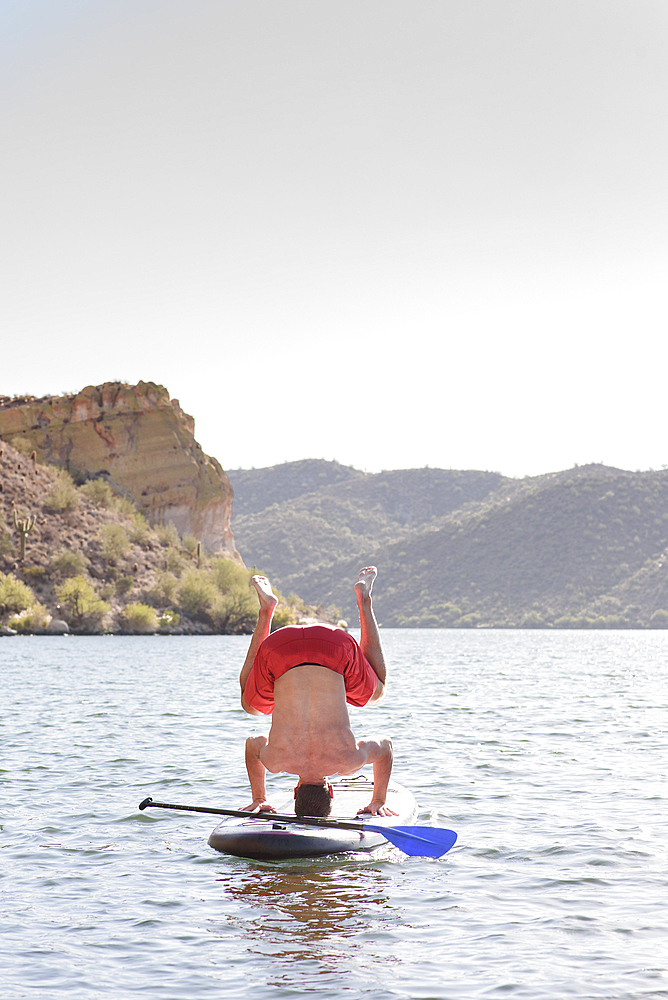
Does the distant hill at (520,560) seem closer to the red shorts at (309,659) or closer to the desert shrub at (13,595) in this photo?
the desert shrub at (13,595)

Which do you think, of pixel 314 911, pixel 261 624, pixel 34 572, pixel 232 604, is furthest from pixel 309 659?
pixel 232 604

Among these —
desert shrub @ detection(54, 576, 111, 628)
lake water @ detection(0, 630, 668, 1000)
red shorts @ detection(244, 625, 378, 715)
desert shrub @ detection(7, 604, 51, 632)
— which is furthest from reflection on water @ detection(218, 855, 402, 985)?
desert shrub @ detection(54, 576, 111, 628)

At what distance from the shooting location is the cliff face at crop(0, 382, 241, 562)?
95.1 metres

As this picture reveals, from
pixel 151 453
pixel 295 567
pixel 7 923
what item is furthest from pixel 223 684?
pixel 295 567

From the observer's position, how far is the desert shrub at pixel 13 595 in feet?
222

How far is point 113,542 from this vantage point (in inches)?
3322

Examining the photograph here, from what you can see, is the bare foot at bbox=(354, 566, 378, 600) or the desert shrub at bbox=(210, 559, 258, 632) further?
the desert shrub at bbox=(210, 559, 258, 632)

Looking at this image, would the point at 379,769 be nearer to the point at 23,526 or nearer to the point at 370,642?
the point at 370,642

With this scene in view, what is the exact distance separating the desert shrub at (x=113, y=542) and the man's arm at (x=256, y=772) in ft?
249

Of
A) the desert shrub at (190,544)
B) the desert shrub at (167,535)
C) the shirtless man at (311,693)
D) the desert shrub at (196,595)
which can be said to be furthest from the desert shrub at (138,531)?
the shirtless man at (311,693)

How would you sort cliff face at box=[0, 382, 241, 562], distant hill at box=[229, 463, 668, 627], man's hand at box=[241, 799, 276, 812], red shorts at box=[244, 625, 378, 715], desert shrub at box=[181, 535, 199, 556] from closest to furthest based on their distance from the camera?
red shorts at box=[244, 625, 378, 715] → man's hand at box=[241, 799, 276, 812] → desert shrub at box=[181, 535, 199, 556] → cliff face at box=[0, 382, 241, 562] → distant hill at box=[229, 463, 668, 627]

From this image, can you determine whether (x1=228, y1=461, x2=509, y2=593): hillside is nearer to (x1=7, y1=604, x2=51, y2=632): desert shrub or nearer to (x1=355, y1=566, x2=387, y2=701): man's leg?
(x1=7, y1=604, x2=51, y2=632): desert shrub

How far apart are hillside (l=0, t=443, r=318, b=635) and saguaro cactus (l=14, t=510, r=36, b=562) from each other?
0.11 metres

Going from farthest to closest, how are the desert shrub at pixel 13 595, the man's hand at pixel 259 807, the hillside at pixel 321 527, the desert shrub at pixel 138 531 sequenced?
the hillside at pixel 321 527, the desert shrub at pixel 138 531, the desert shrub at pixel 13 595, the man's hand at pixel 259 807
